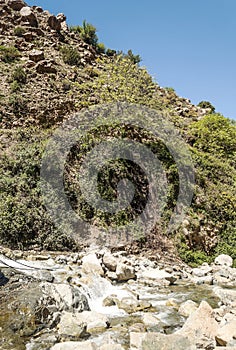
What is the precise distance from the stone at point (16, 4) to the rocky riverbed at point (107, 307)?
21444 millimetres

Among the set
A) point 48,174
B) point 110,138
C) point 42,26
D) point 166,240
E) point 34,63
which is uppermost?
point 42,26

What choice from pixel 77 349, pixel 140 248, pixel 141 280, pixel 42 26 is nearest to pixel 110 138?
pixel 140 248

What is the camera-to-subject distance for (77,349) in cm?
377

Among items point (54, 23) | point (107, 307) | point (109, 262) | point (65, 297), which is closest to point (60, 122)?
point (109, 262)

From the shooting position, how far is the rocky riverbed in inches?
167

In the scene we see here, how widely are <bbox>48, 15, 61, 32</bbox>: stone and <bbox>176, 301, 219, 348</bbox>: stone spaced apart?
24.5 meters

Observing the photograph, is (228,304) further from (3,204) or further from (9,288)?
(3,204)

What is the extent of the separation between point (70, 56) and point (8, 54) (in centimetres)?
425

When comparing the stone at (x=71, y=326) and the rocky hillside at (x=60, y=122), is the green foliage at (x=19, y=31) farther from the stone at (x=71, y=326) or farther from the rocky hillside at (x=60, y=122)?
the stone at (x=71, y=326)

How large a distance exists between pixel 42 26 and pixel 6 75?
843 centimetres

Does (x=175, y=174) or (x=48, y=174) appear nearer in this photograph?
(x=48, y=174)

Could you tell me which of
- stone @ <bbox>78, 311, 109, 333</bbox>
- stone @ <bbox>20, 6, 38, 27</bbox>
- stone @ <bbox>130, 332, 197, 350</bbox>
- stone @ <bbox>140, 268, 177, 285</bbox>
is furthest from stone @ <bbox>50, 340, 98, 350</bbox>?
stone @ <bbox>20, 6, 38, 27</bbox>

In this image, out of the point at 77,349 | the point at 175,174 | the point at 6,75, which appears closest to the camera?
the point at 77,349

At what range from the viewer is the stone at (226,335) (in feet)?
13.3
